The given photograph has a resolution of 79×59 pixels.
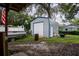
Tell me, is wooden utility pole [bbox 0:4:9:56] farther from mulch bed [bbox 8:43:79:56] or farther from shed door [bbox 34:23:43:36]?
shed door [bbox 34:23:43:36]

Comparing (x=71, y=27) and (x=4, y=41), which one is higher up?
(x=71, y=27)

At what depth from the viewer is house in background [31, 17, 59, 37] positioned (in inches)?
137

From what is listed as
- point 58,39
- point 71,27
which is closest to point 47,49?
point 58,39

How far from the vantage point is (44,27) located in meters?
3.52

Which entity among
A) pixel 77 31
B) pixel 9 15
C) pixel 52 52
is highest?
pixel 9 15

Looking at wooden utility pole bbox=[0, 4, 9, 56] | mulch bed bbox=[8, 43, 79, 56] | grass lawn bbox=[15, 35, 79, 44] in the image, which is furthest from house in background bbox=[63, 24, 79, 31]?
wooden utility pole bbox=[0, 4, 9, 56]

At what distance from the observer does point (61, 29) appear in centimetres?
347

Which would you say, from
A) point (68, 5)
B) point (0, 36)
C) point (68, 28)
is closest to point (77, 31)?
point (68, 28)

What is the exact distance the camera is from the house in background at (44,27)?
11.4 ft

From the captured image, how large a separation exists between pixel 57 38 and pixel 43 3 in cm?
47

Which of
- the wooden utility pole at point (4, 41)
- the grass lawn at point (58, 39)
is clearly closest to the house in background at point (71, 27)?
the grass lawn at point (58, 39)

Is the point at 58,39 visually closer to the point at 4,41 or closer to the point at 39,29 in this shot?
the point at 39,29

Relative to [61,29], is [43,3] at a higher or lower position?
higher

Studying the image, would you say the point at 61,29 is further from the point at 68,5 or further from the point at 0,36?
the point at 0,36
